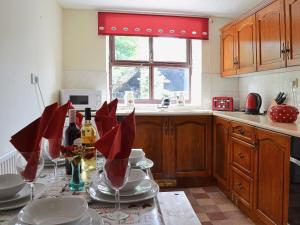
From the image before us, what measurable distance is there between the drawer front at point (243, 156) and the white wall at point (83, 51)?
72.0 inches

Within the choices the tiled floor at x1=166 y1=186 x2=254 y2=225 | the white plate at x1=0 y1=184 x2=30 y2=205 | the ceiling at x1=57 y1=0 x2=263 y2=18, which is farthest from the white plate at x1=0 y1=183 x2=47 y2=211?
the ceiling at x1=57 y1=0 x2=263 y2=18

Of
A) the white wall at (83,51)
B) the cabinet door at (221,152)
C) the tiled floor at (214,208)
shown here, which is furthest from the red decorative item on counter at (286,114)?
the white wall at (83,51)

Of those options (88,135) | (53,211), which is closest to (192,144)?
(88,135)

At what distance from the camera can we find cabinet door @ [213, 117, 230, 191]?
2.77 m

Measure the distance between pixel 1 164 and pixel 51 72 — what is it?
4.89 feet

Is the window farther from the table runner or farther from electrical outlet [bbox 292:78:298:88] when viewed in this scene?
the table runner

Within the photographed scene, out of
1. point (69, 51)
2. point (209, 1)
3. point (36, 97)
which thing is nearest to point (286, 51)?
point (209, 1)

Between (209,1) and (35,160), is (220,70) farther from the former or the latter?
(35,160)

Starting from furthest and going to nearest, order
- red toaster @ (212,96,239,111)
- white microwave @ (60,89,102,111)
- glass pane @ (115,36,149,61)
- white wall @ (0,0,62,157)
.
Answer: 1. glass pane @ (115,36,149,61)
2. red toaster @ (212,96,239,111)
3. white microwave @ (60,89,102,111)
4. white wall @ (0,0,62,157)

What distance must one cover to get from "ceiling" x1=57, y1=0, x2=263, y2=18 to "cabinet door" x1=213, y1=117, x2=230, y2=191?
134cm

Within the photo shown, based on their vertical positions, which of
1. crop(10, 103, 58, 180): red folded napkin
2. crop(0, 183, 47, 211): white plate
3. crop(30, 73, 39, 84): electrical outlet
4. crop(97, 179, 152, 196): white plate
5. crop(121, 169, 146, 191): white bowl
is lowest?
crop(0, 183, 47, 211): white plate

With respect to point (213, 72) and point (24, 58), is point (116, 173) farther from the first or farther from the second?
point (213, 72)

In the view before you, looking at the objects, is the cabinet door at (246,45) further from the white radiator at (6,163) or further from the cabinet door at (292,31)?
the white radiator at (6,163)

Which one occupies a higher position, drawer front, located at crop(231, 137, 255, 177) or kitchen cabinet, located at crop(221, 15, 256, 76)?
kitchen cabinet, located at crop(221, 15, 256, 76)
